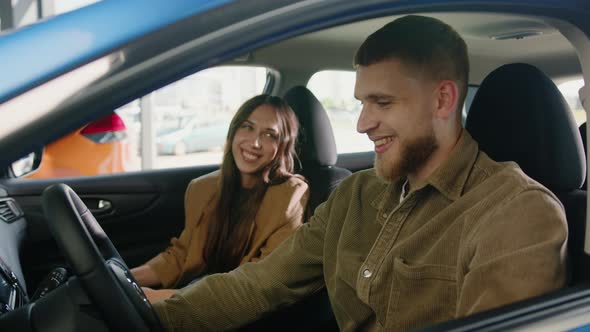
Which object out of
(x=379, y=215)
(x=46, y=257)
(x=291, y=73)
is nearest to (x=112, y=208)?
(x=46, y=257)

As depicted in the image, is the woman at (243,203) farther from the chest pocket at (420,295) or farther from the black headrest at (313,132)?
the chest pocket at (420,295)

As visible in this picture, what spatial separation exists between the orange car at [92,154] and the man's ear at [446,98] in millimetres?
2419

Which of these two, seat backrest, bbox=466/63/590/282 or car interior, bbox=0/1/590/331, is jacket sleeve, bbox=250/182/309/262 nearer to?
car interior, bbox=0/1/590/331

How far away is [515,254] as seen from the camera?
1.24m

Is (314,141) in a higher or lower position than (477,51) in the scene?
lower

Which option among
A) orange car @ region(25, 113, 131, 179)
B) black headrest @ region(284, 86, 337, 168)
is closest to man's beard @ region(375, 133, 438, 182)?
black headrest @ region(284, 86, 337, 168)

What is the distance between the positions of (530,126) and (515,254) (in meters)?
0.59

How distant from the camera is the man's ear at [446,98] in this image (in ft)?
5.39

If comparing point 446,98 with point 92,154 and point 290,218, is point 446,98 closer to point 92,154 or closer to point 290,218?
point 290,218

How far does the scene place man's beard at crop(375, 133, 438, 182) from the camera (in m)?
1.64

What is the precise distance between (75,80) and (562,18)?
0.92 m

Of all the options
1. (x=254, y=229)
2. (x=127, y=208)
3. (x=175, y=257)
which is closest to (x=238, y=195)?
(x=254, y=229)

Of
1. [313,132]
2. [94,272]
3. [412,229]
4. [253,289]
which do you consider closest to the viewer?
[94,272]

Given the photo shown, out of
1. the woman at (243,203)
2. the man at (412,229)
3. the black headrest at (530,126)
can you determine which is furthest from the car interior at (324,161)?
the woman at (243,203)
